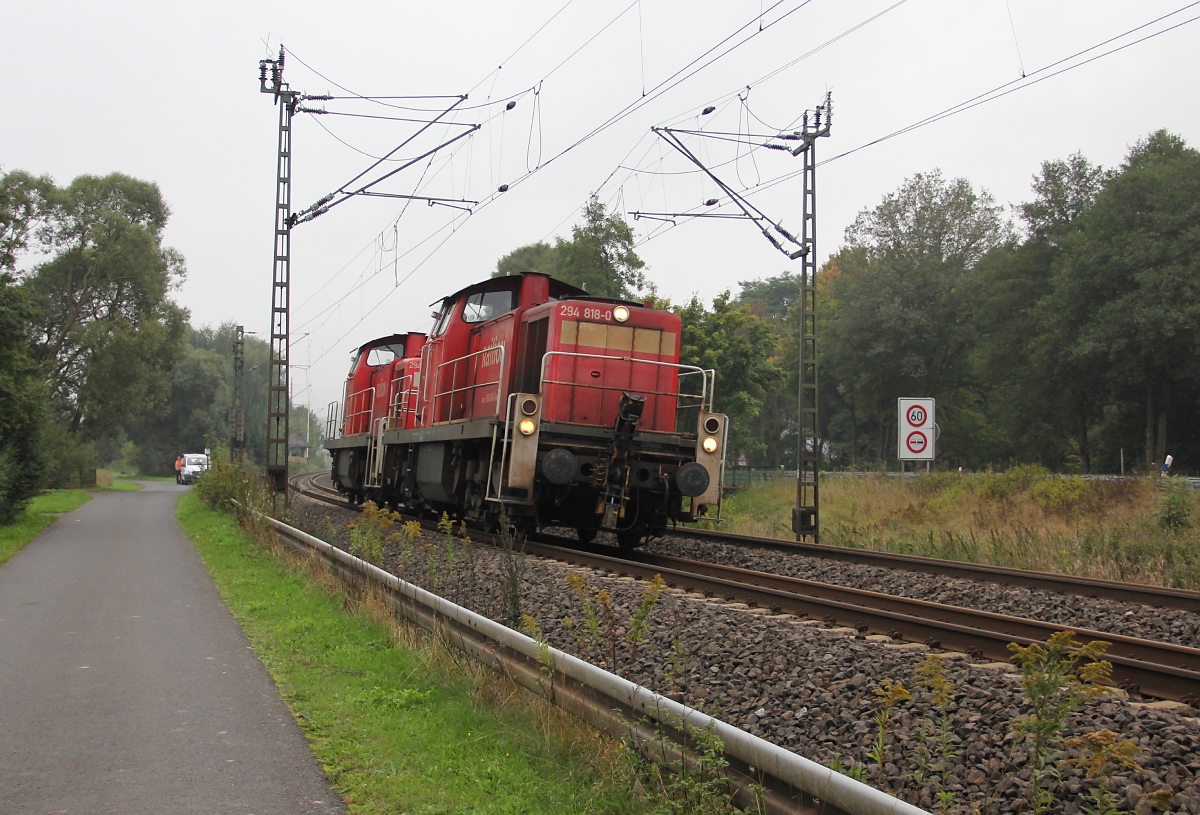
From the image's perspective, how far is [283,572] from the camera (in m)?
12.5

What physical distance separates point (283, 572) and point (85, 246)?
37409 mm

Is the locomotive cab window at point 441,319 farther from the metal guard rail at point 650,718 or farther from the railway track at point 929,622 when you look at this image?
the metal guard rail at point 650,718

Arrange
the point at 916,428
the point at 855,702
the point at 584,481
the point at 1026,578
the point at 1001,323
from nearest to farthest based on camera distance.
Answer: the point at 855,702 → the point at 1026,578 → the point at 584,481 → the point at 916,428 → the point at 1001,323

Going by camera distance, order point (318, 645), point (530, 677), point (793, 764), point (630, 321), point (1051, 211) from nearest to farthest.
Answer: point (793, 764) → point (530, 677) → point (318, 645) → point (630, 321) → point (1051, 211)

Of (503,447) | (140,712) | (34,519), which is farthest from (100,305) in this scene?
(140,712)

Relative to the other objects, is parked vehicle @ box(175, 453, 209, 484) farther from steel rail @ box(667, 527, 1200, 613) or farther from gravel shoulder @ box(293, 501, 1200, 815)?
gravel shoulder @ box(293, 501, 1200, 815)

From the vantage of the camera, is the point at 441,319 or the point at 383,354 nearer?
the point at 441,319

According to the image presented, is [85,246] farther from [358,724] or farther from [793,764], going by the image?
[793,764]

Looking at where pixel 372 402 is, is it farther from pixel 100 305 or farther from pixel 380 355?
pixel 100 305

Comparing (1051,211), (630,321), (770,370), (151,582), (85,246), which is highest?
(1051,211)

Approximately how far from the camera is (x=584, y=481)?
1225cm

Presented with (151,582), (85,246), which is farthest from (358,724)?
(85,246)

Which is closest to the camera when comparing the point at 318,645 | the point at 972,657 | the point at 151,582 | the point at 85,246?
the point at 972,657

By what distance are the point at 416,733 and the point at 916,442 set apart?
46.2 ft
